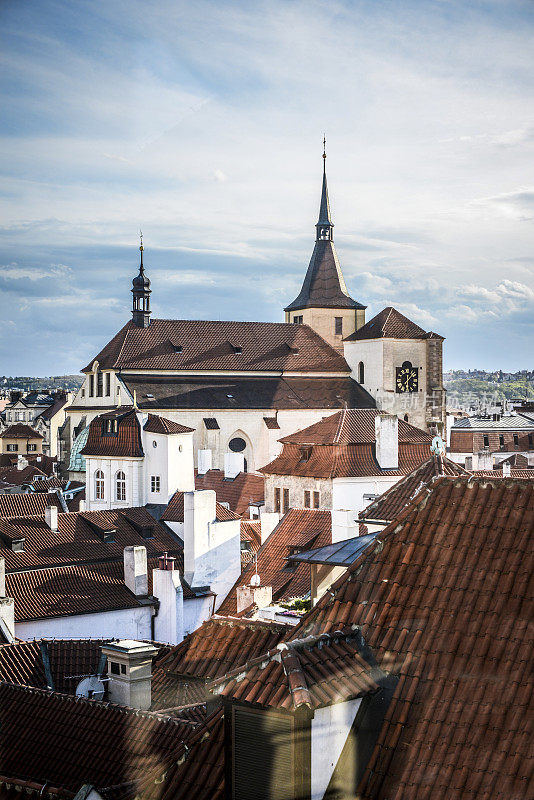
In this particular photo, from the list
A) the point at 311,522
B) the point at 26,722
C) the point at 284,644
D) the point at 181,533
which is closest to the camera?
the point at 284,644

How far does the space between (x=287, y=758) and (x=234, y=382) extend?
162 ft

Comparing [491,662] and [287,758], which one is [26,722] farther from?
[491,662]

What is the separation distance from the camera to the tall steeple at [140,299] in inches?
2174

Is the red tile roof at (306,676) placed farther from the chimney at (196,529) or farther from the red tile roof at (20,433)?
the red tile roof at (20,433)

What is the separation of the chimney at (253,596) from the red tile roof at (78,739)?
7.19 meters

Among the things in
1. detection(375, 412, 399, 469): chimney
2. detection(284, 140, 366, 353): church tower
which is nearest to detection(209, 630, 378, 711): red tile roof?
detection(375, 412, 399, 469): chimney

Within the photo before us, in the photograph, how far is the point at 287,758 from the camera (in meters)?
4.95

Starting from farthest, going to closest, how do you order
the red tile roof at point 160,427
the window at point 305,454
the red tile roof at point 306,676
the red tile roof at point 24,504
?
the red tile roof at point 160,427
the window at point 305,454
the red tile roof at point 24,504
the red tile roof at point 306,676

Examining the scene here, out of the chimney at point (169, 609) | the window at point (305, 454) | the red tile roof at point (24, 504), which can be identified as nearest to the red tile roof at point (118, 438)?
the window at point (305, 454)

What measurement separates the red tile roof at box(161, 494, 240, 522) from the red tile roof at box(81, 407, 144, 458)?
4.75 m

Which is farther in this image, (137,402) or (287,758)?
(137,402)

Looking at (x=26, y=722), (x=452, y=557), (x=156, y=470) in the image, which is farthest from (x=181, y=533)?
(x=452, y=557)

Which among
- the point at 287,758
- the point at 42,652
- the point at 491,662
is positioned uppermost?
the point at 491,662

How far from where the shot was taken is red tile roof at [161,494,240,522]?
82.9ft
